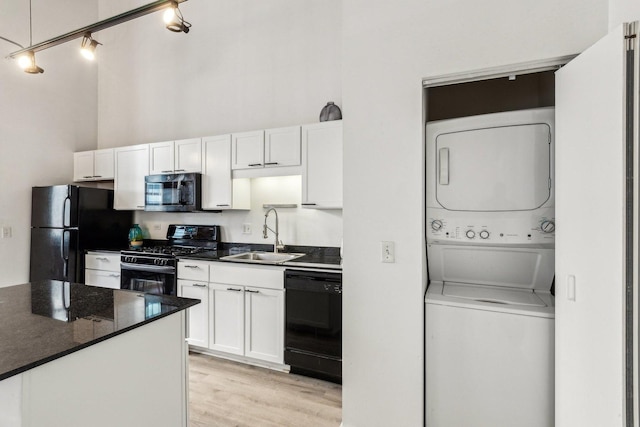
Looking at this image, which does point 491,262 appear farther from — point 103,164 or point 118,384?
point 103,164

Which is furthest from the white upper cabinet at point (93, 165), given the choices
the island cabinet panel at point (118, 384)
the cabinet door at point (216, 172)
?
the island cabinet panel at point (118, 384)

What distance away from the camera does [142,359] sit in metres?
1.33

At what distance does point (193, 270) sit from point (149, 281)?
1.93 ft

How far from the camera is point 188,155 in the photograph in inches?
137

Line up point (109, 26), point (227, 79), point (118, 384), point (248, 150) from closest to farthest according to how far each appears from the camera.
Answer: point (118, 384)
point (109, 26)
point (248, 150)
point (227, 79)

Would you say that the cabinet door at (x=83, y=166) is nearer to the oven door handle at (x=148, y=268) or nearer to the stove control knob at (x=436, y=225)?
the oven door handle at (x=148, y=268)

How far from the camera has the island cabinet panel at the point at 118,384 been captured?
101 cm

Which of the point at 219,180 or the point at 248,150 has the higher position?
the point at 248,150

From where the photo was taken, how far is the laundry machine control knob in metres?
1.74

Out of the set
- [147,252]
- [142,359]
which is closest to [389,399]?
[142,359]

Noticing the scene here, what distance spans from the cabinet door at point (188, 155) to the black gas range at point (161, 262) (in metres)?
0.72

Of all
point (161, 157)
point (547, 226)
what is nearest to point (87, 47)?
point (161, 157)

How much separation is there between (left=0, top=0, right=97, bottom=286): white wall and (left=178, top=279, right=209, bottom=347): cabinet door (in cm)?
233

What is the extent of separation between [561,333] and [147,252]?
3467 mm
